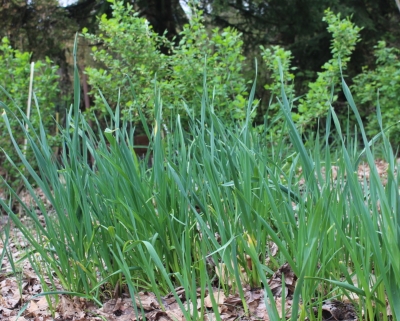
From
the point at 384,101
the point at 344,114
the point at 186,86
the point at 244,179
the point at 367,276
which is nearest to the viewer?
the point at 367,276

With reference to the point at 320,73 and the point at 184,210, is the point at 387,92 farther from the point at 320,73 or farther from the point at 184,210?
the point at 184,210

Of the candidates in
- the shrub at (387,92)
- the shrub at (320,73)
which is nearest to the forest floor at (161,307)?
the shrub at (320,73)

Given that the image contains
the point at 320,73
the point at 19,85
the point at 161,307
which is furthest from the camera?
the point at 19,85

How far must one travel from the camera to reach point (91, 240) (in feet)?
4.56

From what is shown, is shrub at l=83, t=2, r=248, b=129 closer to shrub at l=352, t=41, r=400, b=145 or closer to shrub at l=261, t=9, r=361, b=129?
shrub at l=261, t=9, r=361, b=129

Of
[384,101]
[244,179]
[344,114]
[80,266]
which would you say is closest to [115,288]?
[80,266]

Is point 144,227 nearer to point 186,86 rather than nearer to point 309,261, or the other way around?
point 309,261

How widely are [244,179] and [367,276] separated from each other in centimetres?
45

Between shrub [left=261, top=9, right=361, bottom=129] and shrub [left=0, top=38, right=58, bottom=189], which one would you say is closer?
shrub [left=261, top=9, right=361, bottom=129]

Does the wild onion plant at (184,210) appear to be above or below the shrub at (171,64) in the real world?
below

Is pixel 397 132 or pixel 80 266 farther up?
pixel 80 266

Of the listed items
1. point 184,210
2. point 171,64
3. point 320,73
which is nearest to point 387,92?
point 320,73

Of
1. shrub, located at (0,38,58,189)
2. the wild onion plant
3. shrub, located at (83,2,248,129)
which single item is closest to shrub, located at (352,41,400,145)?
shrub, located at (83,2,248,129)

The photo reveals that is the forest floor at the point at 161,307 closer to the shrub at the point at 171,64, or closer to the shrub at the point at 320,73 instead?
the shrub at the point at 171,64
